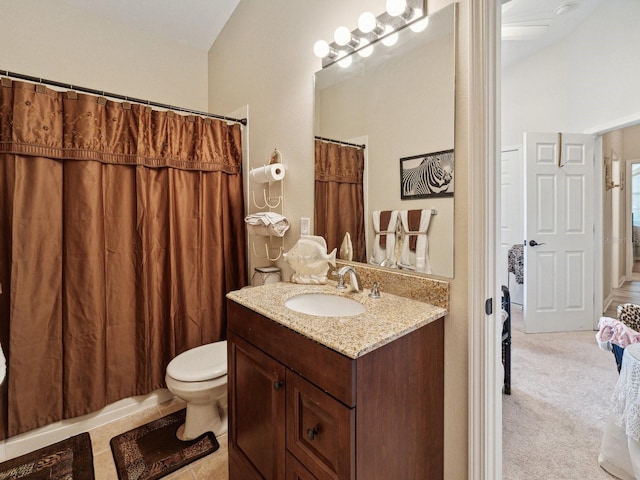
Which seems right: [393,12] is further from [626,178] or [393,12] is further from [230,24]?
[626,178]

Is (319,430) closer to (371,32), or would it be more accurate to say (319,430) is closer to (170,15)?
(371,32)

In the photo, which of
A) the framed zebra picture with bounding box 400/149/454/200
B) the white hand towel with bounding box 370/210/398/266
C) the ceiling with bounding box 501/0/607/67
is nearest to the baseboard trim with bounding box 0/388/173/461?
the white hand towel with bounding box 370/210/398/266

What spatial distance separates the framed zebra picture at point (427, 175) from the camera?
1.13 metres

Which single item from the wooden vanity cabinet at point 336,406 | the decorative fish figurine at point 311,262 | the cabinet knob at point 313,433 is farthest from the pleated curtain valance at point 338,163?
the cabinet knob at point 313,433

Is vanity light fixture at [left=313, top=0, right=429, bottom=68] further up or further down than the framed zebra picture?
further up

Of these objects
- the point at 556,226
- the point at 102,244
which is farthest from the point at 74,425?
the point at 556,226

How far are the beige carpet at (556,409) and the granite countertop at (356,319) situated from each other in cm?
108

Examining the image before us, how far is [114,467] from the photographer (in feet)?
4.97

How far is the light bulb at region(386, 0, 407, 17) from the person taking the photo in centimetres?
119

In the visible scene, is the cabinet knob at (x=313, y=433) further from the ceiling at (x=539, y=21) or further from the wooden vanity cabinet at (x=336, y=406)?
the ceiling at (x=539, y=21)

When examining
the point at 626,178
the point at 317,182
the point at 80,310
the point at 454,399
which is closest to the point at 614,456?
the point at 454,399

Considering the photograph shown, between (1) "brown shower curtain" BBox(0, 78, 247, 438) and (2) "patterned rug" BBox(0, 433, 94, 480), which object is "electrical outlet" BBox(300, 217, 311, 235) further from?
(2) "patterned rug" BBox(0, 433, 94, 480)

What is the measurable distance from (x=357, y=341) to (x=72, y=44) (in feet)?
8.94

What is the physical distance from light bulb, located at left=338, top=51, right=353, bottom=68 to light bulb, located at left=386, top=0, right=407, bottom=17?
0.30 meters
